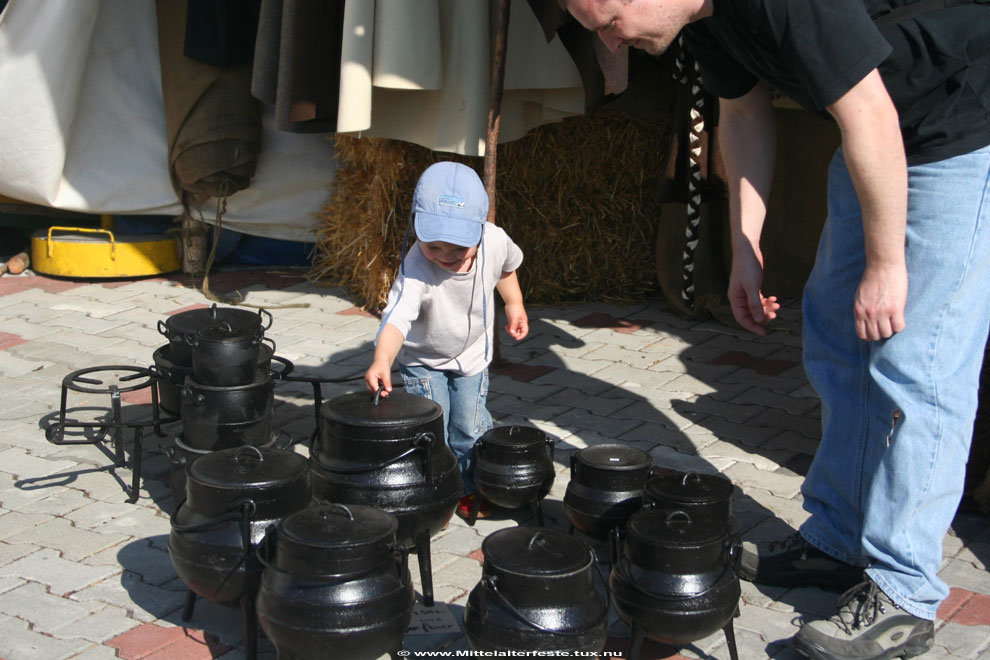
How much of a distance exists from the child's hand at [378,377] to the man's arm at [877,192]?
1218 millimetres

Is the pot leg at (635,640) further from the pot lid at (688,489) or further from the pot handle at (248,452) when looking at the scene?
the pot handle at (248,452)

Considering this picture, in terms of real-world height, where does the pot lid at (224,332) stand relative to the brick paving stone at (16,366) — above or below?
above

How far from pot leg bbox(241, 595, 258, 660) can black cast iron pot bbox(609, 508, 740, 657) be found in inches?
32.8

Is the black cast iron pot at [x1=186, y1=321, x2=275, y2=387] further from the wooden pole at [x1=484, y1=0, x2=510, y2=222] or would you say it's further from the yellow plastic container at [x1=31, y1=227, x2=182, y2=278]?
the yellow plastic container at [x1=31, y1=227, x2=182, y2=278]

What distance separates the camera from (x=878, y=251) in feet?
7.80

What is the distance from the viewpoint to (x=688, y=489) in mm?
2744

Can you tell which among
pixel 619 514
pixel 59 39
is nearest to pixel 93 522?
pixel 619 514

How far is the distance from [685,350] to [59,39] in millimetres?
3482

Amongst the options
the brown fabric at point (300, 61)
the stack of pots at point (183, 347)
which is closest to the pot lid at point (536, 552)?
the stack of pots at point (183, 347)

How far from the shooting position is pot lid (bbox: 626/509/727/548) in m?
2.45

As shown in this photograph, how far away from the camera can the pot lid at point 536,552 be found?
2291 mm

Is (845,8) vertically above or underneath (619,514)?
above

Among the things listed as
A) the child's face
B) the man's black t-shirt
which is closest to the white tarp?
the child's face

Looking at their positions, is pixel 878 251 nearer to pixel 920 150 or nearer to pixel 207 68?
pixel 920 150
